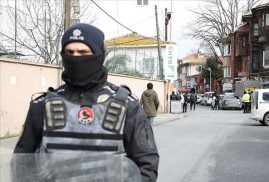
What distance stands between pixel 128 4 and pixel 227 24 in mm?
16545

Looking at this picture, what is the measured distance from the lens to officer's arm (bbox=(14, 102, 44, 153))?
7.14 feet

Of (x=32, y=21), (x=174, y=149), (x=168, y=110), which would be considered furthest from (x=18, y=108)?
(x=168, y=110)

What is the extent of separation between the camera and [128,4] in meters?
44.8

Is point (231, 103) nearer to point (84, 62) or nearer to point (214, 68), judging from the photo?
point (84, 62)

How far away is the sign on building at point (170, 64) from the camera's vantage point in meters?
28.0

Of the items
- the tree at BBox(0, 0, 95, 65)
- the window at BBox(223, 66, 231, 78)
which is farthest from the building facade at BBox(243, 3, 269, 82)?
the tree at BBox(0, 0, 95, 65)

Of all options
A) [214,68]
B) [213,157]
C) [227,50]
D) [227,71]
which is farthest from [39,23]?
[214,68]

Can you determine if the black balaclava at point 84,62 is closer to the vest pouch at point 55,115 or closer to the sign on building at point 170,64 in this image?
the vest pouch at point 55,115

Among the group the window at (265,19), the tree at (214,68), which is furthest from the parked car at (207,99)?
the tree at (214,68)

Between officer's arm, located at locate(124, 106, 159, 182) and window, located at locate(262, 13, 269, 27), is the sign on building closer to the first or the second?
window, located at locate(262, 13, 269, 27)

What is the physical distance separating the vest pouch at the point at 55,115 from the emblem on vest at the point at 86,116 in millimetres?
89

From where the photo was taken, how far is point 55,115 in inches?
82.9

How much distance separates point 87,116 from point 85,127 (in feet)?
0.18

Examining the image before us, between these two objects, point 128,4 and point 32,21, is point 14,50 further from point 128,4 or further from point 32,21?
point 128,4
